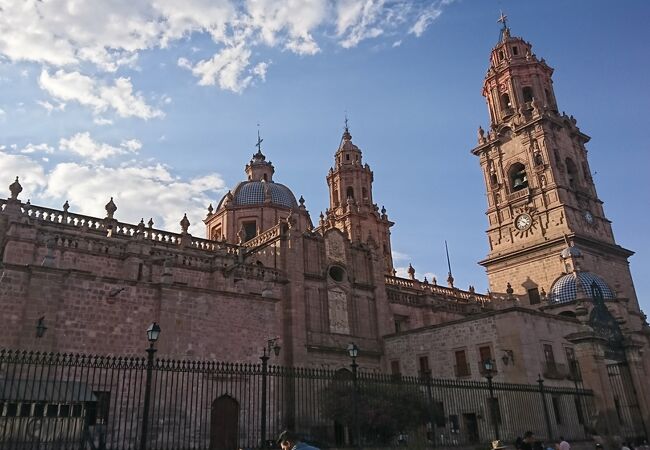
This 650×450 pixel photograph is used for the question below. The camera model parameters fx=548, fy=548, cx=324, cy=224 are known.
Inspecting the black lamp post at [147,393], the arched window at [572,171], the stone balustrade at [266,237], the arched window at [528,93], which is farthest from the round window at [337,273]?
the arched window at [528,93]

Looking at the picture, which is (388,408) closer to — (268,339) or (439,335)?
(268,339)

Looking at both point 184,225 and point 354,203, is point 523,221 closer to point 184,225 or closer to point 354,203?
point 354,203

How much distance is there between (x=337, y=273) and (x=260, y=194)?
13.2 metres

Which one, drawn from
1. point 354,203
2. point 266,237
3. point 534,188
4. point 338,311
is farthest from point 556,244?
point 266,237

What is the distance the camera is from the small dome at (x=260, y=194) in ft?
142

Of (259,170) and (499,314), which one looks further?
(259,170)

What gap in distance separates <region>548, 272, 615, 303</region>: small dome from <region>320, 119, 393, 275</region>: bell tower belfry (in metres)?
15.0

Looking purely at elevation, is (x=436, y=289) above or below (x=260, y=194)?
below

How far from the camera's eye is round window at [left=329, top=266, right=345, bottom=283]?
32.9 m

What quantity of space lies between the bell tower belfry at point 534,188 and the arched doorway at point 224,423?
93.6 ft

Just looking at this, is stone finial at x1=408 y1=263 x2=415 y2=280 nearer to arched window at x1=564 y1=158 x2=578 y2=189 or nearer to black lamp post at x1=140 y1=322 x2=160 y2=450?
arched window at x1=564 y1=158 x2=578 y2=189

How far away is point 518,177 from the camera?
4694cm

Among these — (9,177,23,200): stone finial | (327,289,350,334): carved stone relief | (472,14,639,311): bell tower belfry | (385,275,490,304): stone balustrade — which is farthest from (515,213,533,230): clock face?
(9,177,23,200): stone finial

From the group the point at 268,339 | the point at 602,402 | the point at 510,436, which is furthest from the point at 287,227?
the point at 602,402
